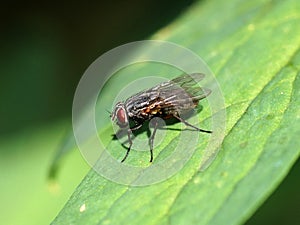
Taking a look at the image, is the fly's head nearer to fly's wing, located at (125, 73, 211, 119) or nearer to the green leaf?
fly's wing, located at (125, 73, 211, 119)

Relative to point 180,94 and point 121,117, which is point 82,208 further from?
point 180,94

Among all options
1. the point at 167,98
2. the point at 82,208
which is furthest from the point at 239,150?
the point at 167,98

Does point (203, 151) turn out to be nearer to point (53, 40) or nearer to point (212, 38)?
point (212, 38)

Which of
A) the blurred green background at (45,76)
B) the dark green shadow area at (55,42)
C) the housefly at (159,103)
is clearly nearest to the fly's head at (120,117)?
the housefly at (159,103)

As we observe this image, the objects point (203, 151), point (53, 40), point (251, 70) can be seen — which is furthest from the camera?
point (53, 40)

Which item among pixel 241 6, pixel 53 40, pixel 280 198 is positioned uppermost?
pixel 241 6

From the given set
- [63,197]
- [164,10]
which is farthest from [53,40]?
[63,197]
